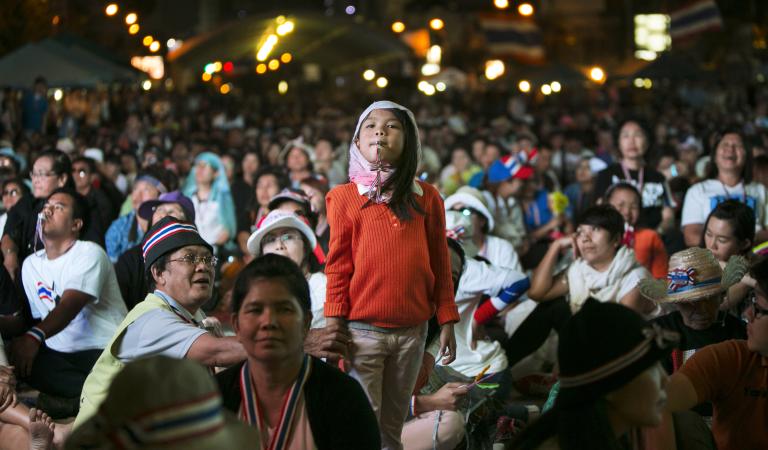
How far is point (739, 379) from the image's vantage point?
14.4 ft

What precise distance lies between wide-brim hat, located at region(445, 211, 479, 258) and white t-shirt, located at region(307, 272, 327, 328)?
1473 mm

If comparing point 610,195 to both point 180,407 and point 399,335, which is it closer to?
point 399,335

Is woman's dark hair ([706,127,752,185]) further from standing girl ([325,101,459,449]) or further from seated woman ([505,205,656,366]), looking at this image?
standing girl ([325,101,459,449])

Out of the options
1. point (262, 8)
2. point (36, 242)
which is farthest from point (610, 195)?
point (262, 8)

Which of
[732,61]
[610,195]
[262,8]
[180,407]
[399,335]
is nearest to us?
Answer: [180,407]

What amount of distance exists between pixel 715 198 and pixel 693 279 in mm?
3552

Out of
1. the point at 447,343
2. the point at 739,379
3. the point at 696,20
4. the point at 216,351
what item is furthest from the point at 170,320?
the point at 696,20

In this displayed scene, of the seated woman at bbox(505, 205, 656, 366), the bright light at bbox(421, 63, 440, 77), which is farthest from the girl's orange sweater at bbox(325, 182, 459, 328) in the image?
the bright light at bbox(421, 63, 440, 77)

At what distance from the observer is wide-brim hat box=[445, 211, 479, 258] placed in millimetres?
7852

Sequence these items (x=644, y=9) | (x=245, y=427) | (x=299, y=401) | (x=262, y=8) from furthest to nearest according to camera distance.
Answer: (x=262, y=8) → (x=644, y=9) → (x=299, y=401) → (x=245, y=427)

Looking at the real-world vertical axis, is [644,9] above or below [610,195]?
above

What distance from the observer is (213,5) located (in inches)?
3009

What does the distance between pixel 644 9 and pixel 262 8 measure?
3055 centimetres

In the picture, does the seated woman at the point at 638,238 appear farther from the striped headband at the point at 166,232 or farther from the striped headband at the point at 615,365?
the striped headband at the point at 615,365
